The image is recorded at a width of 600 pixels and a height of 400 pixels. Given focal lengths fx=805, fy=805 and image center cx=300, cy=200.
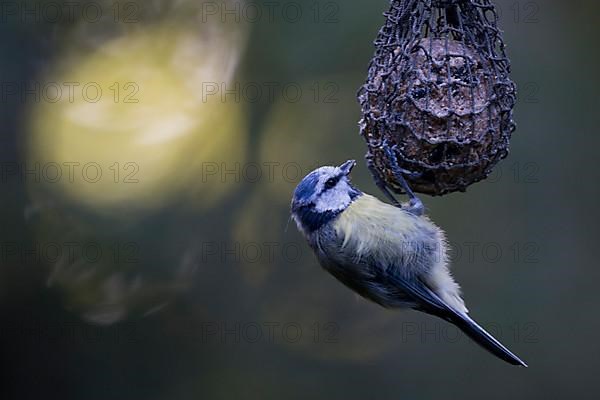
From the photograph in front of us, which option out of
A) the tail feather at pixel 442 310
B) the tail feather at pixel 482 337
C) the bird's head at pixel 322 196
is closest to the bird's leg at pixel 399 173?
the bird's head at pixel 322 196

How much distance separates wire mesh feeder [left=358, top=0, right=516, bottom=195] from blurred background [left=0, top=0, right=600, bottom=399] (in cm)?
229

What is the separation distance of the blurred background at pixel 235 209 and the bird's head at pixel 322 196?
2.26m

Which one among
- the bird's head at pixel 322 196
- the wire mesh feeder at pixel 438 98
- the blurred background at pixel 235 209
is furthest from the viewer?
the blurred background at pixel 235 209

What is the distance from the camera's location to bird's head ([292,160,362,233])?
2.96m

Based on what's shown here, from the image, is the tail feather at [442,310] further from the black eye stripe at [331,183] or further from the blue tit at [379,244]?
the black eye stripe at [331,183]

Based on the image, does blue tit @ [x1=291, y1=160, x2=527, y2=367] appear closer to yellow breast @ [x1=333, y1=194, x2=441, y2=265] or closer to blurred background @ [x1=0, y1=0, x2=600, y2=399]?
yellow breast @ [x1=333, y1=194, x2=441, y2=265]

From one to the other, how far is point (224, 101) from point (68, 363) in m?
2.20

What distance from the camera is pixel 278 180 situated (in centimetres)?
569

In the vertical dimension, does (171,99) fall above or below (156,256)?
above

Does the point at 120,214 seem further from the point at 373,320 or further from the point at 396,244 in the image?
the point at 396,244

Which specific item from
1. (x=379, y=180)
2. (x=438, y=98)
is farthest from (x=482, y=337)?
(x=438, y=98)

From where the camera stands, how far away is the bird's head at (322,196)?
296 centimetres

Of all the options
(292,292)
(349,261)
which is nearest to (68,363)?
(292,292)

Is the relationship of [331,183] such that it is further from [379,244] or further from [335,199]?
[379,244]
